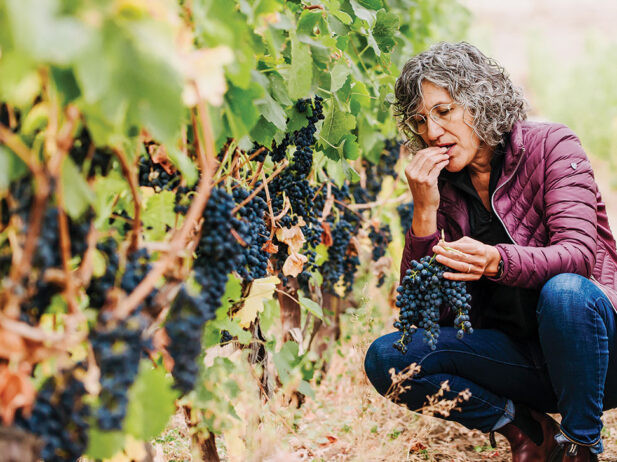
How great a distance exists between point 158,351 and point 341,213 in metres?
1.41

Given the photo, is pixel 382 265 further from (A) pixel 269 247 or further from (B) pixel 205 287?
(B) pixel 205 287

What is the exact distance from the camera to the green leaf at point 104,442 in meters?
1.07

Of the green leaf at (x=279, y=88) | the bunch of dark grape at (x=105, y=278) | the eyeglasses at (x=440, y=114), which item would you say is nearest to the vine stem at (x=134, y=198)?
the bunch of dark grape at (x=105, y=278)

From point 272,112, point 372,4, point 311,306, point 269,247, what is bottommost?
point 311,306

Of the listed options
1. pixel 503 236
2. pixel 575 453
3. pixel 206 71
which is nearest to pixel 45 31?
pixel 206 71

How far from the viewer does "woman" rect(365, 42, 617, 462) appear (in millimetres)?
1903

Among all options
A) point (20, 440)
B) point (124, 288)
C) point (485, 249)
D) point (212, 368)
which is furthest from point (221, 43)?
point (485, 249)

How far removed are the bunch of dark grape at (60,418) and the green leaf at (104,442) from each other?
0.5 inches

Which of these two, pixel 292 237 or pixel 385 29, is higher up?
pixel 385 29

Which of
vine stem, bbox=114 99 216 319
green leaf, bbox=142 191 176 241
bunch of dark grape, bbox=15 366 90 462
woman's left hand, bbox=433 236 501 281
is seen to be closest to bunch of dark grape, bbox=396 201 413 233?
woman's left hand, bbox=433 236 501 281

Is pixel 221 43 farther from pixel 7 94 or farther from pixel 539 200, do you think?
pixel 539 200

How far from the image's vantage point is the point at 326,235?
8.13ft

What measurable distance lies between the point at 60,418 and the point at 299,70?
3.34 feet

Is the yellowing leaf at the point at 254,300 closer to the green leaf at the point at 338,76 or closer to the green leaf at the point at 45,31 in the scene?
the green leaf at the point at 338,76
